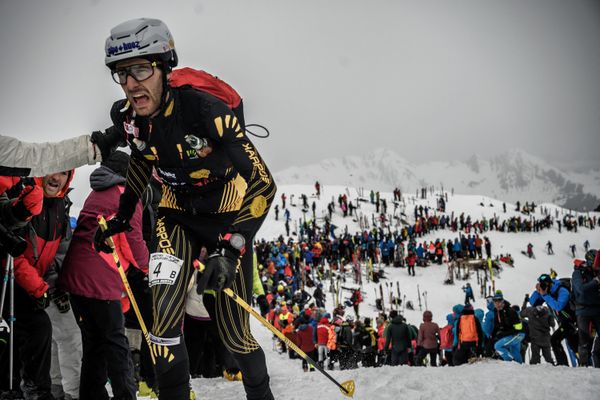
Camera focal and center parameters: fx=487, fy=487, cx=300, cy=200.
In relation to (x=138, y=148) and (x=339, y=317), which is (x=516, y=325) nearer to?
(x=339, y=317)

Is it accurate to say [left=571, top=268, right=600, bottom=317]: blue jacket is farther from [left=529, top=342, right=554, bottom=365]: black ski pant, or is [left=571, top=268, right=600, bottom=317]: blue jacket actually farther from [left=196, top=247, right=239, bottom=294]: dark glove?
[left=196, top=247, right=239, bottom=294]: dark glove

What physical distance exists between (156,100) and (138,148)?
1.43ft

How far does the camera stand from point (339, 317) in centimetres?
1569

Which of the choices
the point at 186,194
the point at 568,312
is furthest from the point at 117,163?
the point at 568,312

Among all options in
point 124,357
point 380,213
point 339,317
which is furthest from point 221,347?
point 380,213

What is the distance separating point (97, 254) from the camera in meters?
4.75

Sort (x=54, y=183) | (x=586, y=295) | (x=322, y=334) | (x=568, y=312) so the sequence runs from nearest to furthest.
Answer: (x=54, y=183), (x=586, y=295), (x=568, y=312), (x=322, y=334)

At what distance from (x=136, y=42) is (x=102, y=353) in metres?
2.75

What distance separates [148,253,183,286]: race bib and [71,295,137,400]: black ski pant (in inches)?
43.7

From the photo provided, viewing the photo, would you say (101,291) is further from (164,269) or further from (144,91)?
(144,91)

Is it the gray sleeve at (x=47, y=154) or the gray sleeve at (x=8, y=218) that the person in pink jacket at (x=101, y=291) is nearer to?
the gray sleeve at (x=8, y=218)

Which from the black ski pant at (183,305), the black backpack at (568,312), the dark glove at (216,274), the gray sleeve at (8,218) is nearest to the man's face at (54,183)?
the gray sleeve at (8,218)

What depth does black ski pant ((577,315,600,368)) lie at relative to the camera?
8453 millimetres

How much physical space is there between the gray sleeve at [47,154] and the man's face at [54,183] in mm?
917
